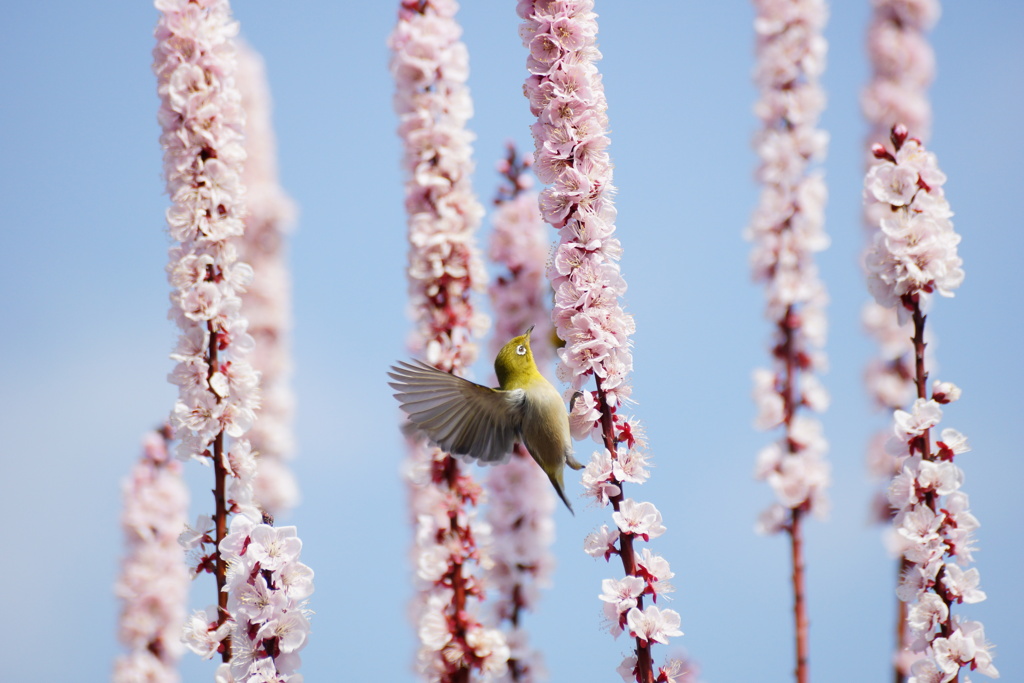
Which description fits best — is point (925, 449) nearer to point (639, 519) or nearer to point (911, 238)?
point (911, 238)

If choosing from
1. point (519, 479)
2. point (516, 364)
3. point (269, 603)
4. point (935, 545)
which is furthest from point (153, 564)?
point (935, 545)

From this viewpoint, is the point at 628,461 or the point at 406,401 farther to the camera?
the point at 406,401

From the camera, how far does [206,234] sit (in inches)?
193

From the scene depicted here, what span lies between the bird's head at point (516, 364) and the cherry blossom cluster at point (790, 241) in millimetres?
3087

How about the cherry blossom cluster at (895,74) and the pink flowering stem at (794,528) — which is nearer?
the pink flowering stem at (794,528)

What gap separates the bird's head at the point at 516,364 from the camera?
17.5ft

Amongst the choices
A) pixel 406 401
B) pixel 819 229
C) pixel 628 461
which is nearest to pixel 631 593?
pixel 628 461

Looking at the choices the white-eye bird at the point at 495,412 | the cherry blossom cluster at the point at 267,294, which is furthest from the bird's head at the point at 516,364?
the cherry blossom cluster at the point at 267,294

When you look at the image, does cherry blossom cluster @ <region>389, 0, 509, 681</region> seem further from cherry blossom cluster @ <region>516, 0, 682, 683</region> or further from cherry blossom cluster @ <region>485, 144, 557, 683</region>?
cherry blossom cluster @ <region>516, 0, 682, 683</region>

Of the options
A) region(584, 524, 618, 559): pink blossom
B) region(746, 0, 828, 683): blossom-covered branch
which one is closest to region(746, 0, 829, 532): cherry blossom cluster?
region(746, 0, 828, 683): blossom-covered branch

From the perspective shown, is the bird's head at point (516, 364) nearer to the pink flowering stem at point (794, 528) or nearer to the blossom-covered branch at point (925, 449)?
the blossom-covered branch at point (925, 449)

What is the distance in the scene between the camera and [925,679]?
4.05 m

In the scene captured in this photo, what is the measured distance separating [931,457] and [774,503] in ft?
11.4

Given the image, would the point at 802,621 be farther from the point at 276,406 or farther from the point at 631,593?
the point at 276,406
